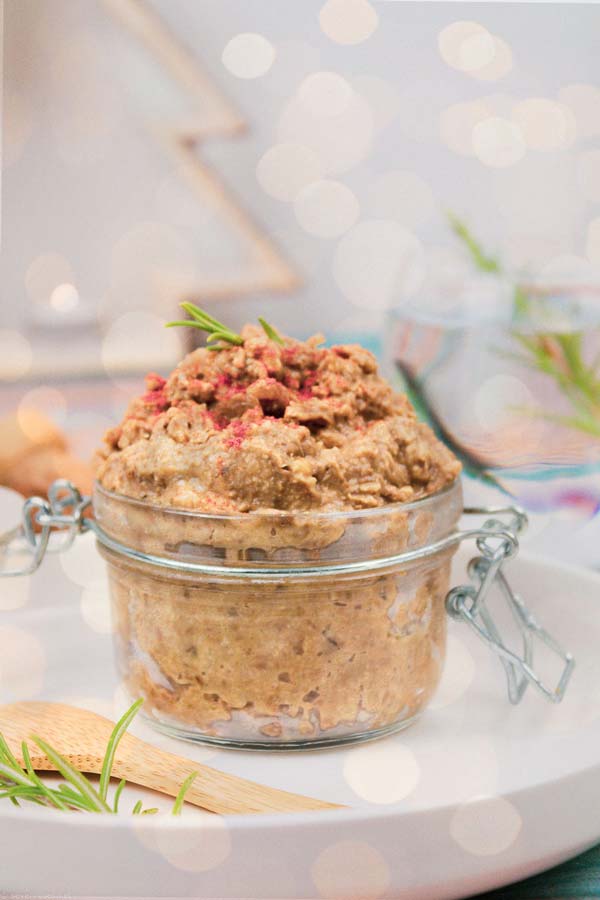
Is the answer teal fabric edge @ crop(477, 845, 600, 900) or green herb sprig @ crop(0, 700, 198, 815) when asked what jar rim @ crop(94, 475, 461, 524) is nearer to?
green herb sprig @ crop(0, 700, 198, 815)

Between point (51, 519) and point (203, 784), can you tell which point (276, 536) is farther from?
point (51, 519)

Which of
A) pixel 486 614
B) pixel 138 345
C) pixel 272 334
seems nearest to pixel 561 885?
pixel 486 614

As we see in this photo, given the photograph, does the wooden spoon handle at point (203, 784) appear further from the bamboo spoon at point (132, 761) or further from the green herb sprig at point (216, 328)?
the green herb sprig at point (216, 328)

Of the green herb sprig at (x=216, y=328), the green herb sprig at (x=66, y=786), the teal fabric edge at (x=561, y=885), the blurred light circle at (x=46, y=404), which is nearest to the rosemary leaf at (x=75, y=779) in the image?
the green herb sprig at (x=66, y=786)

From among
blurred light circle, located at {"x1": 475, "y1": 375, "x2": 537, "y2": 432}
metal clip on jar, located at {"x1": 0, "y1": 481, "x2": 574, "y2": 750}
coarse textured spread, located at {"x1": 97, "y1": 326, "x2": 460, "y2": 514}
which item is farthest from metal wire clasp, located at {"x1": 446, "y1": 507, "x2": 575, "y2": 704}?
blurred light circle, located at {"x1": 475, "y1": 375, "x2": 537, "y2": 432}

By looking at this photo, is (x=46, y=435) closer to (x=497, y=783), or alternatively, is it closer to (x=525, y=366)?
(x=525, y=366)

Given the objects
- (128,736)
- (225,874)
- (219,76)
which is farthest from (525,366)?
(225,874)
